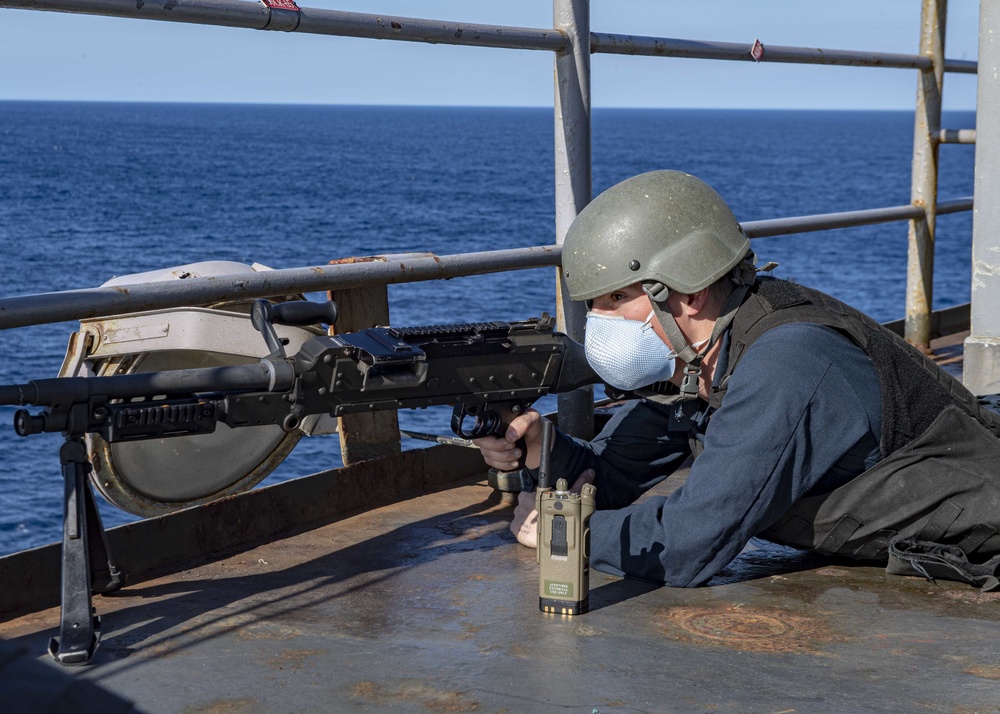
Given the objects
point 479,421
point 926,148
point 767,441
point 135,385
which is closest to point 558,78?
point 479,421

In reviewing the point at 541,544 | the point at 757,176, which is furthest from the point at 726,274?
the point at 757,176

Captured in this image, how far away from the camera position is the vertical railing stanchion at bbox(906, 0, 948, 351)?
5902mm

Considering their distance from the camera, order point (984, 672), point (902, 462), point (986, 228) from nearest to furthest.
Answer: point (984, 672)
point (902, 462)
point (986, 228)

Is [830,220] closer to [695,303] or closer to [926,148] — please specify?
[926,148]

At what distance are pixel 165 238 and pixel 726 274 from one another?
52.5m

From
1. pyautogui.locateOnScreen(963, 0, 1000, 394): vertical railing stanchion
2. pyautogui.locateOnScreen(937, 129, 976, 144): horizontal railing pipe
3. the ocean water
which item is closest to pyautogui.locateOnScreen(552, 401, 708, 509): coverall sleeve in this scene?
pyautogui.locateOnScreen(963, 0, 1000, 394): vertical railing stanchion

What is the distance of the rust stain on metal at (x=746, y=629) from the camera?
248cm

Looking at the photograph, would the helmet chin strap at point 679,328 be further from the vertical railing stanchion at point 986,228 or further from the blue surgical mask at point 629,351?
the vertical railing stanchion at point 986,228

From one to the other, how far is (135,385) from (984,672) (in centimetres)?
181

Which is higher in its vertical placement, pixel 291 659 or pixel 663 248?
pixel 663 248

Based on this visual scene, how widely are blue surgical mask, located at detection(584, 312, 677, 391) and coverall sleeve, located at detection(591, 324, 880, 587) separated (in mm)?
216

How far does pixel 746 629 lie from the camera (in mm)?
2568

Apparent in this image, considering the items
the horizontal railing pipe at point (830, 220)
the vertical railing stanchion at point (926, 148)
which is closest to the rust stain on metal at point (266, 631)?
the horizontal railing pipe at point (830, 220)

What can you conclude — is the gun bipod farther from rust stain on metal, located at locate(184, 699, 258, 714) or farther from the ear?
the ear
